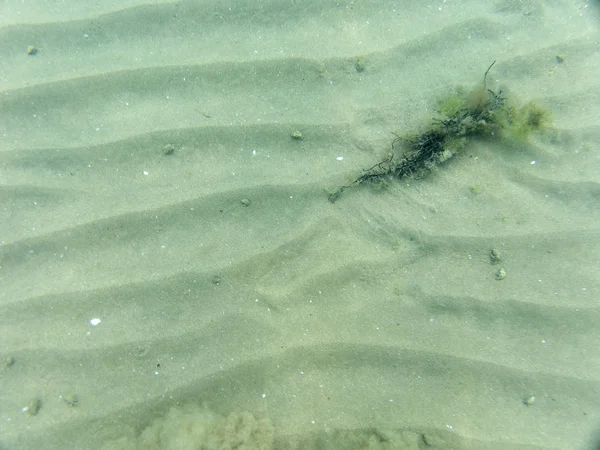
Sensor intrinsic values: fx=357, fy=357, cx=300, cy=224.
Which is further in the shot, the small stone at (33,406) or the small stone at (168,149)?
the small stone at (168,149)

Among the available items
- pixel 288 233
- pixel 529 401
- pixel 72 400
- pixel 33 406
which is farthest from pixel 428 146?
pixel 33 406

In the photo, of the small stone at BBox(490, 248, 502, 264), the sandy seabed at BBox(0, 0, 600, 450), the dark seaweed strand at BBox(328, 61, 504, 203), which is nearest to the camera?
the sandy seabed at BBox(0, 0, 600, 450)

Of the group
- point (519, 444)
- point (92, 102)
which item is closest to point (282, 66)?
point (92, 102)

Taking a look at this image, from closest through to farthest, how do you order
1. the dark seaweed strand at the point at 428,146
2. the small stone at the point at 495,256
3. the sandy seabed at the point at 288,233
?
the sandy seabed at the point at 288,233, the small stone at the point at 495,256, the dark seaweed strand at the point at 428,146

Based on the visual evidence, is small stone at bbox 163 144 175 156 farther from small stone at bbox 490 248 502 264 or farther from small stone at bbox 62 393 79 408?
small stone at bbox 490 248 502 264

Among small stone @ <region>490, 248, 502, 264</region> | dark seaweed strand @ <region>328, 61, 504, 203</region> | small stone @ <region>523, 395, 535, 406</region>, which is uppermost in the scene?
dark seaweed strand @ <region>328, 61, 504, 203</region>

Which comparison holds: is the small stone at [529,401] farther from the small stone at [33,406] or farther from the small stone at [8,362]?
the small stone at [8,362]

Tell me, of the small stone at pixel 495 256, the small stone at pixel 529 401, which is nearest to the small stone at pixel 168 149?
the small stone at pixel 495 256

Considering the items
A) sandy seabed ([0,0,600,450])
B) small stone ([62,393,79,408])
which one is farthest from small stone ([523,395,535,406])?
small stone ([62,393,79,408])

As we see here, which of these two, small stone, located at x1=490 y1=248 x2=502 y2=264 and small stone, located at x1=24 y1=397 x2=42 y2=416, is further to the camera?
small stone, located at x1=490 y1=248 x2=502 y2=264

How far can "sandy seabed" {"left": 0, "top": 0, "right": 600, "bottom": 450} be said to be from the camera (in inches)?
80.4

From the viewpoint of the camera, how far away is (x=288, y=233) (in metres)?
2.28

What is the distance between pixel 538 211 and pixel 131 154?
9.02 feet

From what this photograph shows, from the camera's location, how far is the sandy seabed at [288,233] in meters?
2.04
